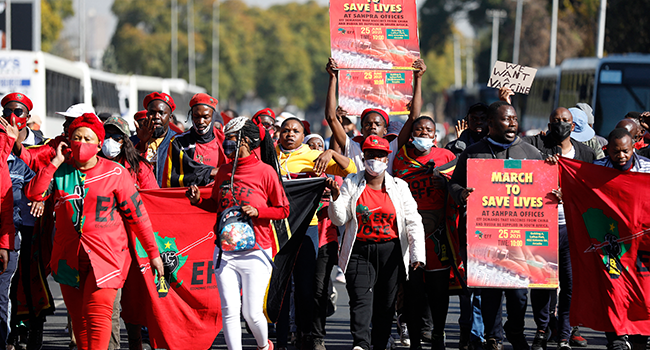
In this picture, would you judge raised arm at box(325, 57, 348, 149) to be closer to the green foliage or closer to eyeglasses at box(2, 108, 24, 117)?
eyeglasses at box(2, 108, 24, 117)

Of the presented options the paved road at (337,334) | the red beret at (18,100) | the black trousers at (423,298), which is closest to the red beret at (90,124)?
the paved road at (337,334)

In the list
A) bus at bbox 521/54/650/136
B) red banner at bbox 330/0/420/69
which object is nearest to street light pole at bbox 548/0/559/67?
bus at bbox 521/54/650/136

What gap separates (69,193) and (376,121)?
2959mm

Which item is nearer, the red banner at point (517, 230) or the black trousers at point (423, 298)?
the red banner at point (517, 230)

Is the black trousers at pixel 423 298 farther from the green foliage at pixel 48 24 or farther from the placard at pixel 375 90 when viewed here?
the green foliage at pixel 48 24

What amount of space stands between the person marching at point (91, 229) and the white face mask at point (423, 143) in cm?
254

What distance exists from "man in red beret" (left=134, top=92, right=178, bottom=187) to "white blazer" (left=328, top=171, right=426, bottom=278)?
5.52 feet

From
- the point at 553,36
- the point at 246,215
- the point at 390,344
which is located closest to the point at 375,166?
the point at 246,215

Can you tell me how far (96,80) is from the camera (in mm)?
29516

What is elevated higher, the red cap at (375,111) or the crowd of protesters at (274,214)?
the red cap at (375,111)

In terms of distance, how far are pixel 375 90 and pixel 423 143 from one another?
1.32 meters

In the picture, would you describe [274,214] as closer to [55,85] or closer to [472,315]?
[472,315]

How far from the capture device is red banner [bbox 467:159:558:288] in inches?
278

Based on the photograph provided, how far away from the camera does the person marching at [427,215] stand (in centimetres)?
762
